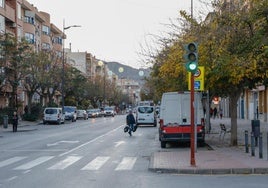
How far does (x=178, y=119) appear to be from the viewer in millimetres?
23781

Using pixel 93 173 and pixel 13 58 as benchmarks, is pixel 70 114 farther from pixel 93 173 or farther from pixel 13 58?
pixel 93 173

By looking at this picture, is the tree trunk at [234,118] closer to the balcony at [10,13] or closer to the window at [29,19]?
the balcony at [10,13]

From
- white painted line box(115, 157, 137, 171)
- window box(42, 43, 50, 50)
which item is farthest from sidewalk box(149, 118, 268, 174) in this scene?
window box(42, 43, 50, 50)

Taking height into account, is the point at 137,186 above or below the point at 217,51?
below

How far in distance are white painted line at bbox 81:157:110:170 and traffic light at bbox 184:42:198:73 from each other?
4.09 meters

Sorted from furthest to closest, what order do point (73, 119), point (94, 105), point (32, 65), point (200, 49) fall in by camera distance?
point (94, 105) < point (73, 119) < point (32, 65) < point (200, 49)

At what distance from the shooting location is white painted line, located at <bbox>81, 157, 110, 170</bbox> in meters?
16.4

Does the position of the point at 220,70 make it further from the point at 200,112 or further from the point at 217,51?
the point at 200,112

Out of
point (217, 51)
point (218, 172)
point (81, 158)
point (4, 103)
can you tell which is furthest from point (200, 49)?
point (4, 103)

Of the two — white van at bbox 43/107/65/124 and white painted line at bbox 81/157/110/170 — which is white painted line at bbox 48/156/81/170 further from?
white van at bbox 43/107/65/124

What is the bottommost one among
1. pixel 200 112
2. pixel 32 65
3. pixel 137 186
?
pixel 137 186

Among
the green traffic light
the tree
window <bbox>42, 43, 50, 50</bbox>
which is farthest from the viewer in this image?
window <bbox>42, 43, 50, 50</bbox>

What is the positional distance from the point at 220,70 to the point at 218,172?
6264mm

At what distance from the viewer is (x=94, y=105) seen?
12150 centimetres
